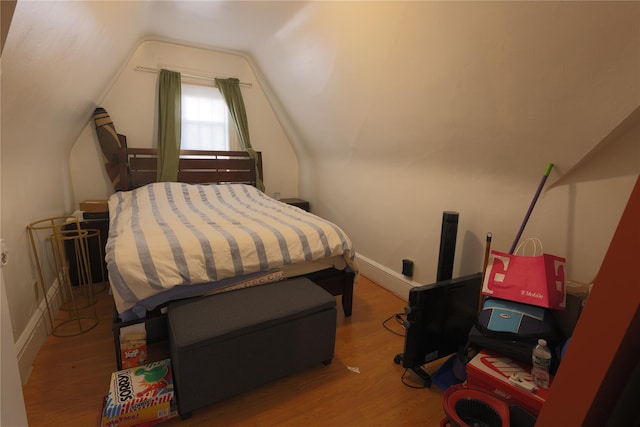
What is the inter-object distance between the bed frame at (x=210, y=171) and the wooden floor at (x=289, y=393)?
0.39 m

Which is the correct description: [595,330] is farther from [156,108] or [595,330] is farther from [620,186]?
[156,108]

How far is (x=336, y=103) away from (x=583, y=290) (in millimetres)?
2218

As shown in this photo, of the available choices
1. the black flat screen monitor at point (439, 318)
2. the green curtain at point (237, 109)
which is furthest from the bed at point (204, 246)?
the green curtain at point (237, 109)

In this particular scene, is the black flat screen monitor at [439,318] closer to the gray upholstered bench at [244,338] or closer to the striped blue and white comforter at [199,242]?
the gray upholstered bench at [244,338]

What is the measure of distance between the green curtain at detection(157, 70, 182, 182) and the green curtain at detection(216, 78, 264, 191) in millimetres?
502

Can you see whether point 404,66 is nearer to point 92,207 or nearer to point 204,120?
point 204,120

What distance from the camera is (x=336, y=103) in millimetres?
2889

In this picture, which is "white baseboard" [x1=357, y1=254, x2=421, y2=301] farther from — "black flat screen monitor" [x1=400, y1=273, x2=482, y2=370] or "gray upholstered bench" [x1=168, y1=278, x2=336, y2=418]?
"gray upholstered bench" [x1=168, y1=278, x2=336, y2=418]

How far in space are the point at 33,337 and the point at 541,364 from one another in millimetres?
2640

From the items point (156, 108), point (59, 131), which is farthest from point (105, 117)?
point (59, 131)

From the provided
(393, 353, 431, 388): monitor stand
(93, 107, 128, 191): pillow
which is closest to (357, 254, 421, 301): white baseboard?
(393, 353, 431, 388): monitor stand

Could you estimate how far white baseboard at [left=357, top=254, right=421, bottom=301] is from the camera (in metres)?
2.73

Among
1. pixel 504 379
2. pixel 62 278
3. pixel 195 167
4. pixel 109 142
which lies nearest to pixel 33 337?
pixel 62 278

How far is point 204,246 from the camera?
1.79 metres
